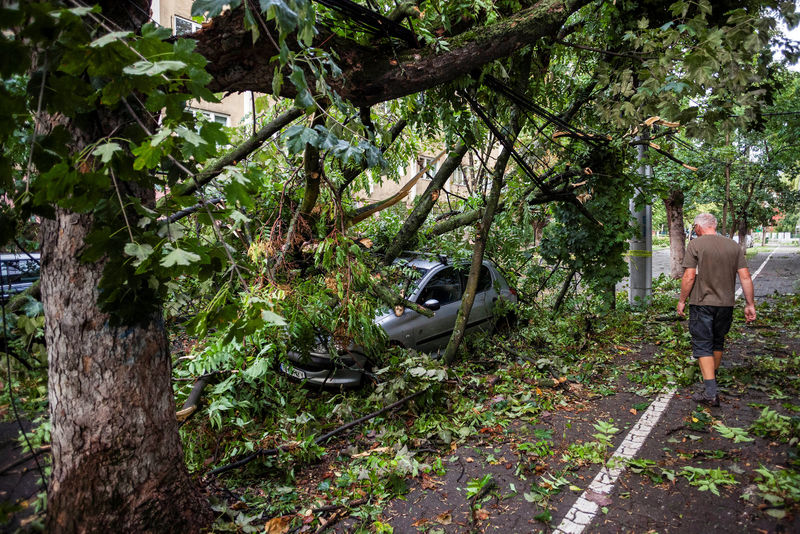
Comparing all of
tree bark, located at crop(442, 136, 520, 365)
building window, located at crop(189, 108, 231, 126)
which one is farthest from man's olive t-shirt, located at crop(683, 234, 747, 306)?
building window, located at crop(189, 108, 231, 126)

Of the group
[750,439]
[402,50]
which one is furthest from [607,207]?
[402,50]

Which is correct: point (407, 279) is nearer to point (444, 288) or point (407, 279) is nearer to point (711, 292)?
point (444, 288)

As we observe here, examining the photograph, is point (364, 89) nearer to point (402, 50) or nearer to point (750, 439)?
point (402, 50)

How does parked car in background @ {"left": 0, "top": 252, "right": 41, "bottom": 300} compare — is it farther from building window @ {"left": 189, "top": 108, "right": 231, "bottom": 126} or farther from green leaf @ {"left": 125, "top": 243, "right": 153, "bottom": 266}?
building window @ {"left": 189, "top": 108, "right": 231, "bottom": 126}

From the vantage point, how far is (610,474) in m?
3.18

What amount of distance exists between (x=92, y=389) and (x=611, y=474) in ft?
11.5

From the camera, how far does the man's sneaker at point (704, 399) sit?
4.20 meters

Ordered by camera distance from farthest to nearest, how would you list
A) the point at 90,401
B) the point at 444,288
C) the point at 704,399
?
1. the point at 444,288
2. the point at 704,399
3. the point at 90,401

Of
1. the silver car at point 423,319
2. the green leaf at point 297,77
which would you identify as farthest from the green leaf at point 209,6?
the silver car at point 423,319

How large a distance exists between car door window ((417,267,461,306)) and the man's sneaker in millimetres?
3416

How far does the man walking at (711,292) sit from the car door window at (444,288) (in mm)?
3209

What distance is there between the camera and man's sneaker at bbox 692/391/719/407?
4.20 meters

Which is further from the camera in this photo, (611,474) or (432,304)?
(432,304)

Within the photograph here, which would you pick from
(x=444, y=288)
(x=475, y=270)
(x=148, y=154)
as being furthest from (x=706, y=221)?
(x=148, y=154)
